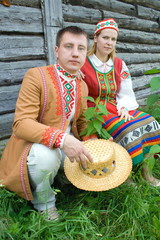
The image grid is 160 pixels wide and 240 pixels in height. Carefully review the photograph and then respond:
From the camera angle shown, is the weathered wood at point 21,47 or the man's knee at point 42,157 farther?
the weathered wood at point 21,47

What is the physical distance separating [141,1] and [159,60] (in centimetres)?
129

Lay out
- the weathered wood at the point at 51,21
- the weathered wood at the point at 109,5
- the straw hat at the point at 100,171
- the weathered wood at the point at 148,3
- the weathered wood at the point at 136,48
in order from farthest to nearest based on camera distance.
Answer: the weathered wood at the point at 148,3 → the weathered wood at the point at 136,48 → the weathered wood at the point at 109,5 → the weathered wood at the point at 51,21 → the straw hat at the point at 100,171

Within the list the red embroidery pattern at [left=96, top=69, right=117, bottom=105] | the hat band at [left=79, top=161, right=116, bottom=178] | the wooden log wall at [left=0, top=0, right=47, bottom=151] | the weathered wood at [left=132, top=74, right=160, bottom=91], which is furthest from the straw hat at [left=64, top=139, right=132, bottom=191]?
the weathered wood at [left=132, top=74, right=160, bottom=91]

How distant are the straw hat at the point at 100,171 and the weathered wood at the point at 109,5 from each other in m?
2.05

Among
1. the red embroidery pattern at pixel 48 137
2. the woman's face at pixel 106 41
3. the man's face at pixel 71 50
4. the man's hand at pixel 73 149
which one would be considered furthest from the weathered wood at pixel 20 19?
the man's hand at pixel 73 149

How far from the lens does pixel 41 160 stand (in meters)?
1.48

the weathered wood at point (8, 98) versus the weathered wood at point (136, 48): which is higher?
the weathered wood at point (136, 48)

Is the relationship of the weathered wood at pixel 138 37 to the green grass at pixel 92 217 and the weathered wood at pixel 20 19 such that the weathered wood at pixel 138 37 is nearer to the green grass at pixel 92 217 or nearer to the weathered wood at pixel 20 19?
the weathered wood at pixel 20 19

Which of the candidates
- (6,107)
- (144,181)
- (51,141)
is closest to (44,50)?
(6,107)

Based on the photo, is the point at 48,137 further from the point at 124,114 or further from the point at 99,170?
the point at 124,114

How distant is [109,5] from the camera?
346 centimetres

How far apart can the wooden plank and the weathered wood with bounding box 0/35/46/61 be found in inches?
62.8

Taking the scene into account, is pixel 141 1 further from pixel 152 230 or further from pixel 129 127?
pixel 152 230

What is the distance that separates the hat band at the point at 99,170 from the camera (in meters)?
1.56
